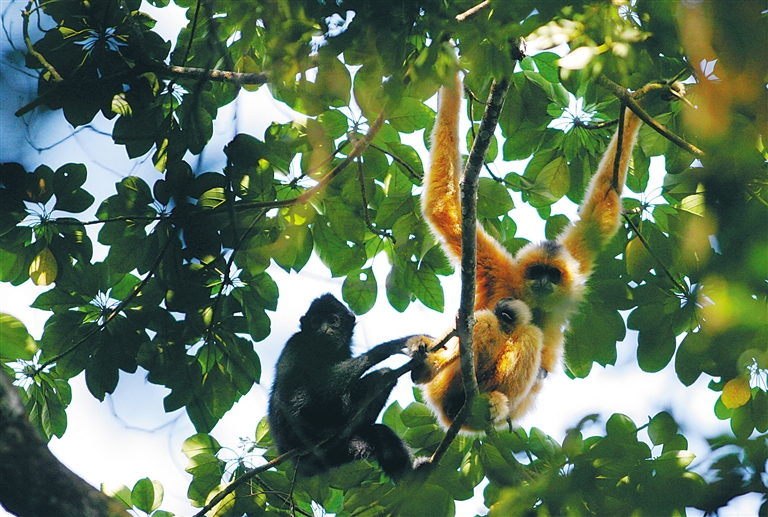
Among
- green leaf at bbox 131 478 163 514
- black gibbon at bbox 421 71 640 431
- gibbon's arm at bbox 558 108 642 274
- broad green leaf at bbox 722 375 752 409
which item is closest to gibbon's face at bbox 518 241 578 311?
black gibbon at bbox 421 71 640 431

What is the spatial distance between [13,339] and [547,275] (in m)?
3.64

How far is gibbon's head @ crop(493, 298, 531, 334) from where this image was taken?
4.34 meters

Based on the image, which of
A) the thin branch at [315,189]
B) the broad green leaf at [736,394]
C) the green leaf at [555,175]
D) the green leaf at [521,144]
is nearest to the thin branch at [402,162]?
the thin branch at [315,189]

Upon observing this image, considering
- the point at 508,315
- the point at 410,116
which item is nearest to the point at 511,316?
the point at 508,315

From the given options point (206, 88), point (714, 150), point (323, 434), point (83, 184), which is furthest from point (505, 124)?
point (714, 150)

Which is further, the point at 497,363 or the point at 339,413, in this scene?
the point at 339,413

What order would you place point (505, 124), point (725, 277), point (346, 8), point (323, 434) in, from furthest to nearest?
point (505, 124), point (323, 434), point (346, 8), point (725, 277)

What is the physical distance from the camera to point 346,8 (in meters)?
2.78

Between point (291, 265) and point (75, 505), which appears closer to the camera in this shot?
point (75, 505)

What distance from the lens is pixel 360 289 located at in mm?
5137

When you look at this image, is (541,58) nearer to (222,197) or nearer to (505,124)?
(505,124)

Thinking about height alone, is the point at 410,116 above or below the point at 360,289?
above

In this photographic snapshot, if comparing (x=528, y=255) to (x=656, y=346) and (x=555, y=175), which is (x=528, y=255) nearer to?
(x=555, y=175)

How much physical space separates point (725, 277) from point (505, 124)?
3643 mm
